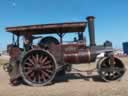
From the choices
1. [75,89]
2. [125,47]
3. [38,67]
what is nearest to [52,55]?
[38,67]

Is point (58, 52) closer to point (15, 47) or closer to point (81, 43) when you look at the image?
point (81, 43)

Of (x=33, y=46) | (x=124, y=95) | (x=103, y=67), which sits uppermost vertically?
(x=33, y=46)

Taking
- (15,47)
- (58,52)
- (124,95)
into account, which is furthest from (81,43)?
(124,95)

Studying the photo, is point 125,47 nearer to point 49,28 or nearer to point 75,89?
point 49,28

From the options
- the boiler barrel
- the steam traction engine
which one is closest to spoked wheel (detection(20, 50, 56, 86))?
the steam traction engine

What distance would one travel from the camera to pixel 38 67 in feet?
34.2

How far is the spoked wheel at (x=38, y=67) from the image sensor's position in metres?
10.4

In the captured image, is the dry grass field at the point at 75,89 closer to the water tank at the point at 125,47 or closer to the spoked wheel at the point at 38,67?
the spoked wheel at the point at 38,67

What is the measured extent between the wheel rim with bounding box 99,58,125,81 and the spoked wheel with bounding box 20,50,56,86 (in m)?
1.94

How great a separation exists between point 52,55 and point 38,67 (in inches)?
27.8

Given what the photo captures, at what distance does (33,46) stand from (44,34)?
3.91ft

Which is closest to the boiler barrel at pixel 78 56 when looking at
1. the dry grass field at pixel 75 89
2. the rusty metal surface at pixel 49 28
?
the dry grass field at pixel 75 89

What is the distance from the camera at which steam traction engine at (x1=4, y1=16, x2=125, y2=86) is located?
10.5m

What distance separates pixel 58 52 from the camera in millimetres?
10805
